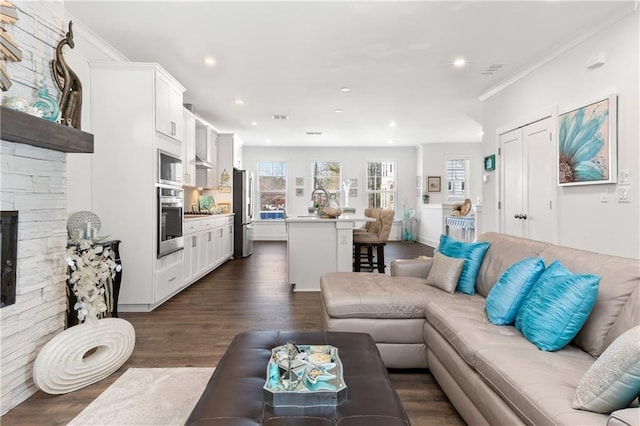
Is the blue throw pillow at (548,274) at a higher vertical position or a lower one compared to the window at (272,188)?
lower

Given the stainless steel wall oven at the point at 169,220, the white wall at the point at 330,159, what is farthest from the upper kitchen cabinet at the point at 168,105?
the white wall at the point at 330,159

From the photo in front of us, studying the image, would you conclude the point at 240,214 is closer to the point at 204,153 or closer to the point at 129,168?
the point at 204,153

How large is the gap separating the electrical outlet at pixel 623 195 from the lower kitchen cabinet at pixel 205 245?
465cm

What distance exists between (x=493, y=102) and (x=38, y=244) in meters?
5.60

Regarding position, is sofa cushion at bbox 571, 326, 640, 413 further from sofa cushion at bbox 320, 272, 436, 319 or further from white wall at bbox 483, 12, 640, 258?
white wall at bbox 483, 12, 640, 258

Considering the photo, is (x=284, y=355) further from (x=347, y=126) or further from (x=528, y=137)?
(x=347, y=126)

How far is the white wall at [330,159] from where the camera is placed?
1070cm

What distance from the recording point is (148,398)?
215 cm

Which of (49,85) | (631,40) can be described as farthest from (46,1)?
(631,40)

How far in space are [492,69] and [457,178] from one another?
6.12 metres

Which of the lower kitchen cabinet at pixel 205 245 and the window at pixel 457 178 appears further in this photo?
the window at pixel 457 178

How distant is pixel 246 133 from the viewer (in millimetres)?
8516

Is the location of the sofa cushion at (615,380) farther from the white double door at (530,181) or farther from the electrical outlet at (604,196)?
the white double door at (530,181)

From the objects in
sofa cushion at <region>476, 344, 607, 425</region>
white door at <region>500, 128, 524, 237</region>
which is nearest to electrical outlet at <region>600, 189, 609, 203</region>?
white door at <region>500, 128, 524, 237</region>
